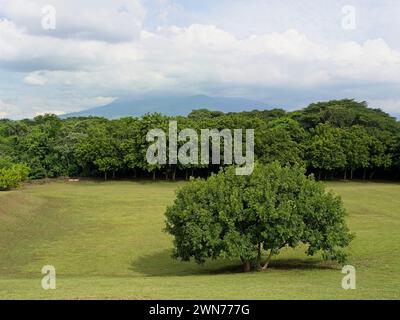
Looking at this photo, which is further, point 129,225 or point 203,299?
point 129,225

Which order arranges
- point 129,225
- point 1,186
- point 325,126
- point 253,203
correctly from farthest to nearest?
point 325,126, point 1,186, point 129,225, point 253,203

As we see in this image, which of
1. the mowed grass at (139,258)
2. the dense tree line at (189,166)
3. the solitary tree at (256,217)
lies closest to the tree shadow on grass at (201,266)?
the mowed grass at (139,258)

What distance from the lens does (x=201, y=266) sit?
3234 cm

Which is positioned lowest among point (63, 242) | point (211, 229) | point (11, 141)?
point (63, 242)

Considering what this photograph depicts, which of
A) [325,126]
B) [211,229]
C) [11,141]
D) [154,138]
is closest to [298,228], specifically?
[211,229]

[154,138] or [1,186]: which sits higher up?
[154,138]

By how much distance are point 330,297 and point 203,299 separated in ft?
15.3

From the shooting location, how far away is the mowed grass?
754 inches

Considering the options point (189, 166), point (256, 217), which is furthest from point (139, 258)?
point (189, 166)

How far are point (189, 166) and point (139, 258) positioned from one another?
156 feet

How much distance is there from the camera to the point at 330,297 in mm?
17609

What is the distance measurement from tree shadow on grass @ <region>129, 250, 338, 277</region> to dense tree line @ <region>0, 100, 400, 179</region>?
47.5 meters

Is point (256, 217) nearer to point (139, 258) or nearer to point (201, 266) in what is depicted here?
point (201, 266)

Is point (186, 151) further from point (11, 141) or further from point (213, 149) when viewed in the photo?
point (11, 141)
